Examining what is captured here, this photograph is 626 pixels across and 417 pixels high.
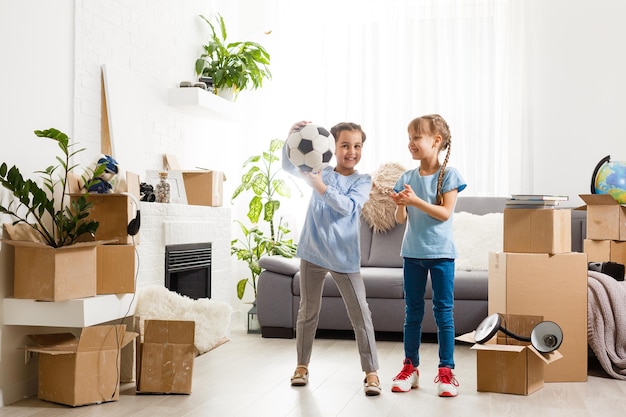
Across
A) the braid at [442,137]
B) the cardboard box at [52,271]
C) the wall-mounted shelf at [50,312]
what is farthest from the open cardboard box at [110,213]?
the braid at [442,137]

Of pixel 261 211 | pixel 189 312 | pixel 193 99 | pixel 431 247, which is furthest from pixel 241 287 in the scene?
pixel 431 247

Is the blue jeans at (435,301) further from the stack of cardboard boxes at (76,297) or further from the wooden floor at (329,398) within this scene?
the stack of cardboard boxes at (76,297)

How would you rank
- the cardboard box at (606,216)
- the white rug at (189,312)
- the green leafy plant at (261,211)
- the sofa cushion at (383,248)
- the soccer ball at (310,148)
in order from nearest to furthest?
the soccer ball at (310,148)
the white rug at (189,312)
the cardboard box at (606,216)
the sofa cushion at (383,248)
the green leafy plant at (261,211)

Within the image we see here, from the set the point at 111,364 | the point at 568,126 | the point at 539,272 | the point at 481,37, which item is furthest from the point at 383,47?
the point at 111,364

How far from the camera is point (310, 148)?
3.04m

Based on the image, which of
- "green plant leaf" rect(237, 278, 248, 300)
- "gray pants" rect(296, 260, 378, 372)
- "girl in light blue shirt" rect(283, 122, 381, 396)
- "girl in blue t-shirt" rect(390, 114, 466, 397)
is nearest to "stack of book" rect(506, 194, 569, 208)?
"girl in blue t-shirt" rect(390, 114, 466, 397)

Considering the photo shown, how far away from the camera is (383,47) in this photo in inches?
232

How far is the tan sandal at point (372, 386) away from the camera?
10.3 feet

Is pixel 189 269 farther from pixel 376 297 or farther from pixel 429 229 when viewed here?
pixel 429 229

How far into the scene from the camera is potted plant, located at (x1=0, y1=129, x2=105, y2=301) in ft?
9.59

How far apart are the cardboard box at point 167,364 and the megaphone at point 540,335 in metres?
1.26

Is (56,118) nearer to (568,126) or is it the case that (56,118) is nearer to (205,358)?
(205,358)

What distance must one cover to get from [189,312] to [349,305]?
3.33 feet

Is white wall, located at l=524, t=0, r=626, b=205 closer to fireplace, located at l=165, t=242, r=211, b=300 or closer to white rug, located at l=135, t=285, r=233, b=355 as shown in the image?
fireplace, located at l=165, t=242, r=211, b=300
